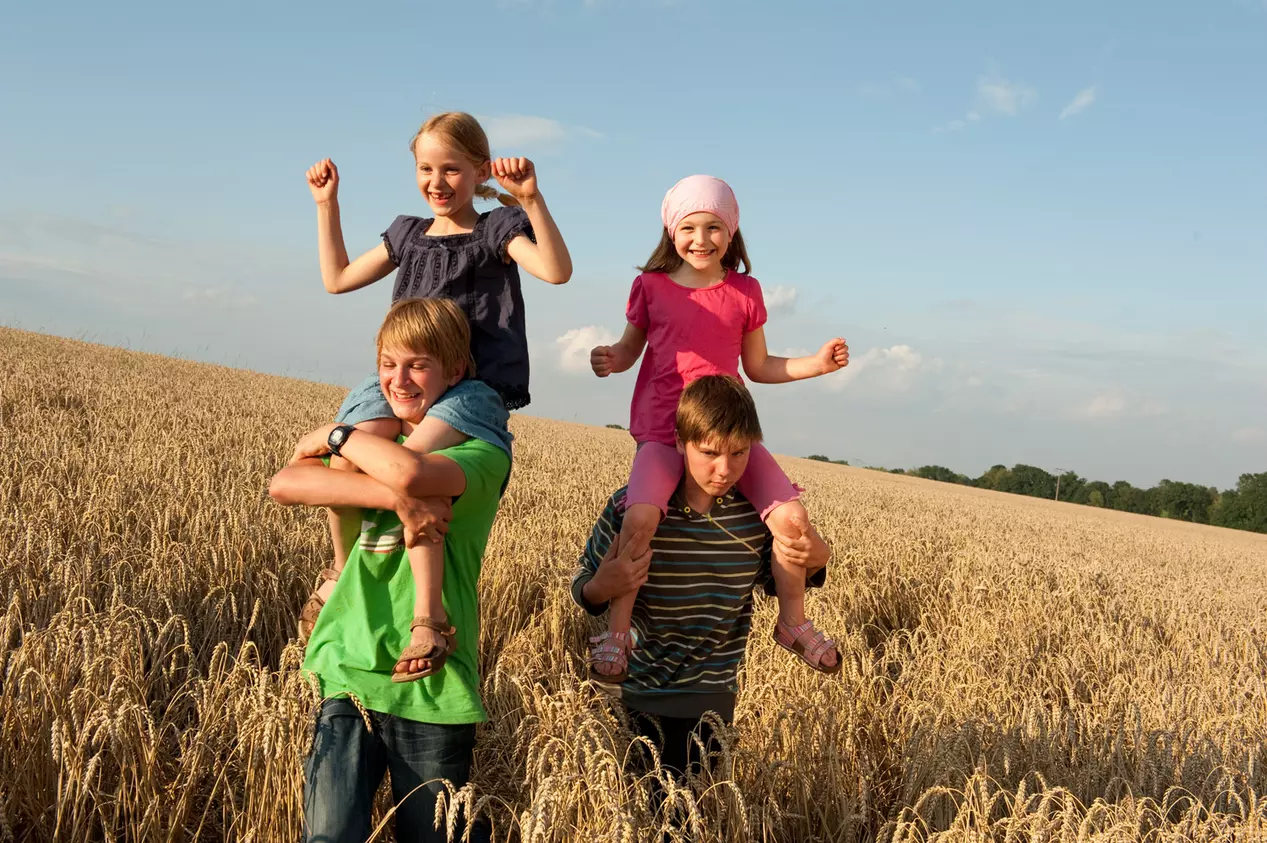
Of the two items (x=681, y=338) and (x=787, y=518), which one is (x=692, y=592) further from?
(x=681, y=338)

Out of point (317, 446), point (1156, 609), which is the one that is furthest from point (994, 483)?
point (317, 446)

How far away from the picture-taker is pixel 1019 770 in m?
2.83

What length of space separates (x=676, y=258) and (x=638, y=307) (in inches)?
9.1

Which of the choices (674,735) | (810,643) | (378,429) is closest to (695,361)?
(810,643)

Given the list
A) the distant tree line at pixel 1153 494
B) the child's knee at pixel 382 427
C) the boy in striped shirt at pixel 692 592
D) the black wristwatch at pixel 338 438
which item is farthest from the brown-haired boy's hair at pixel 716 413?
the distant tree line at pixel 1153 494

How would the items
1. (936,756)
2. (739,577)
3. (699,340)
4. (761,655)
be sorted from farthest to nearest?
(761,655)
(699,340)
(739,577)
(936,756)

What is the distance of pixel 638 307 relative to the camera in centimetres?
306

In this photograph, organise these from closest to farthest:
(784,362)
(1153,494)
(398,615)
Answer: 1. (398,615)
2. (784,362)
3. (1153,494)

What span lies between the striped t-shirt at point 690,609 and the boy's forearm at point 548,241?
741mm

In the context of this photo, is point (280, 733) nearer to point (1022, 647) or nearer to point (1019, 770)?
point (1019, 770)

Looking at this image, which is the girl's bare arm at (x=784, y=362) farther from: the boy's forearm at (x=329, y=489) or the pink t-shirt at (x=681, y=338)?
the boy's forearm at (x=329, y=489)

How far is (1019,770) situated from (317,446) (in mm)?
2346

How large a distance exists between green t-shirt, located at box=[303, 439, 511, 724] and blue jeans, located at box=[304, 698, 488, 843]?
0.14ft

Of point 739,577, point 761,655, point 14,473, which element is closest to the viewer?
point 739,577
